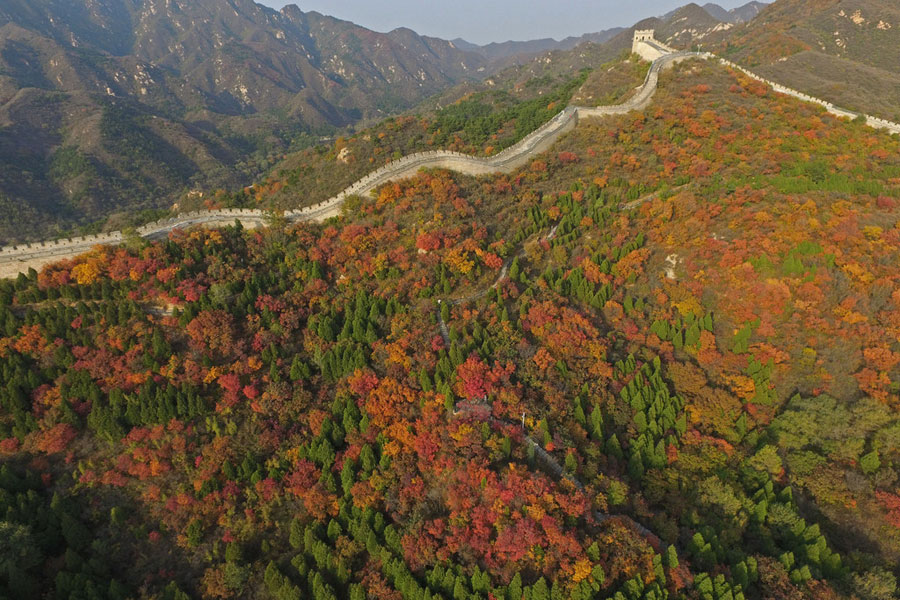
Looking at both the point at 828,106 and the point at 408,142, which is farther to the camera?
the point at 408,142

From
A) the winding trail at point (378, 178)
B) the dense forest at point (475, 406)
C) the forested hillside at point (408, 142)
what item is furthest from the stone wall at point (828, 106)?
the forested hillside at point (408, 142)

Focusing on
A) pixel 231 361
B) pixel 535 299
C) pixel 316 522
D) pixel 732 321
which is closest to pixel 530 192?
pixel 535 299

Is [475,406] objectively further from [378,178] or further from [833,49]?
[833,49]

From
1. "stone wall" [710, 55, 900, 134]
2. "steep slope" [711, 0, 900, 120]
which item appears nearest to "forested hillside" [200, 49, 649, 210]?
"stone wall" [710, 55, 900, 134]

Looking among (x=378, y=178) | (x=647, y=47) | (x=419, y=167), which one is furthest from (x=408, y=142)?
(x=647, y=47)

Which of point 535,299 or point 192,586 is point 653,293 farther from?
point 192,586

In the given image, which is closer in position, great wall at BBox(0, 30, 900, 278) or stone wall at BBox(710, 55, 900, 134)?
great wall at BBox(0, 30, 900, 278)

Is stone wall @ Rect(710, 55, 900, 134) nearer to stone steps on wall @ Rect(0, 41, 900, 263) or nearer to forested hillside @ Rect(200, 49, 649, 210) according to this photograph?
stone steps on wall @ Rect(0, 41, 900, 263)
